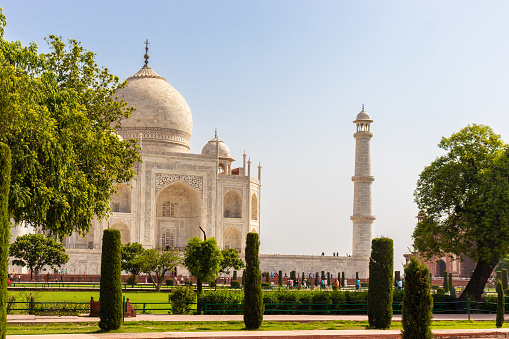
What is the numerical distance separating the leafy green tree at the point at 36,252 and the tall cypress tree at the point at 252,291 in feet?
61.4

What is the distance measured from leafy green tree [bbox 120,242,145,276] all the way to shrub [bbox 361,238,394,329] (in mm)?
18340

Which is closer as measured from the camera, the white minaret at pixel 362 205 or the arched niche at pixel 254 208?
the white minaret at pixel 362 205

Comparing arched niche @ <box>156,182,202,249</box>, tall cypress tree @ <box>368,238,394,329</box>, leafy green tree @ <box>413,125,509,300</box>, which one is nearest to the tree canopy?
tall cypress tree @ <box>368,238,394,329</box>

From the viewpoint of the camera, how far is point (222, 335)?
11.8 meters

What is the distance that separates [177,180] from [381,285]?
2788 cm

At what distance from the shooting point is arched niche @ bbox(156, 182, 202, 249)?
141 feet

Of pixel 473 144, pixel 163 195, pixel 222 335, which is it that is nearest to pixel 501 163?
pixel 473 144

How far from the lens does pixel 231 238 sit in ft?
145

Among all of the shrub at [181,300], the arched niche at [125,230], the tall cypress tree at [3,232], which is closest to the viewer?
the tall cypress tree at [3,232]

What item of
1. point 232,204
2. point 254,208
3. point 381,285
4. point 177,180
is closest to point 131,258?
point 177,180

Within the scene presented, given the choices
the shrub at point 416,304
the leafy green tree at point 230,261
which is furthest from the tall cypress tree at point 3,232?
the leafy green tree at point 230,261

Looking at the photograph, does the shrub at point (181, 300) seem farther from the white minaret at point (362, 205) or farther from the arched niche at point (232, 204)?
the arched niche at point (232, 204)

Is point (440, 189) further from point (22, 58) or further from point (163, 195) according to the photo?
point (163, 195)

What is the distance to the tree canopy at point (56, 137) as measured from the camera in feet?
44.2
